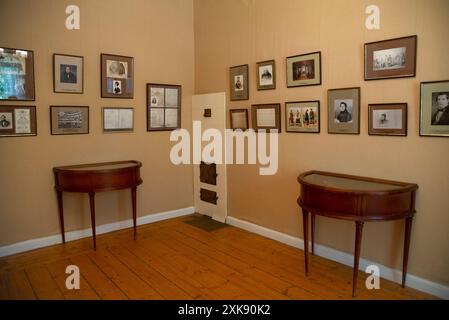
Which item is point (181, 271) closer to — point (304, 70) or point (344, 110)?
point (344, 110)

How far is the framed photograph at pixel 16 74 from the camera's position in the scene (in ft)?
10.5

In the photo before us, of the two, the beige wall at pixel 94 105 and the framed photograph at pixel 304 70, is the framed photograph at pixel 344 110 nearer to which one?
the framed photograph at pixel 304 70

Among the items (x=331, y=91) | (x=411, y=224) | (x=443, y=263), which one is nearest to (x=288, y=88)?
(x=331, y=91)

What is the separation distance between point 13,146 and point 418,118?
352 centimetres

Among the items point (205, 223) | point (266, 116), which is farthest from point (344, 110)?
point (205, 223)

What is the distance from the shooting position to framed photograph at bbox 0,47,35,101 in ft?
10.5

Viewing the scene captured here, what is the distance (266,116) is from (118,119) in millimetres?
1678

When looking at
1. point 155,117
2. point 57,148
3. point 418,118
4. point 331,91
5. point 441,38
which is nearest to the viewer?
point 441,38

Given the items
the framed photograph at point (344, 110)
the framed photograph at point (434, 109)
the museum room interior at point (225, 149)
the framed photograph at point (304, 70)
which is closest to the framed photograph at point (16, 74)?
the museum room interior at point (225, 149)

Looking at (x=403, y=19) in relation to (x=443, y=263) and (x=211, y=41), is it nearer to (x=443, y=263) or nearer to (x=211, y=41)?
(x=443, y=263)

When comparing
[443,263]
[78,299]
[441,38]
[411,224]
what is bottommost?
[78,299]

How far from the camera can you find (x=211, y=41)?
430cm

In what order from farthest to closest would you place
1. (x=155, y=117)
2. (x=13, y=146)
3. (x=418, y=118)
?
(x=155, y=117)
(x=13, y=146)
(x=418, y=118)

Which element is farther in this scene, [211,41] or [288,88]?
[211,41]
